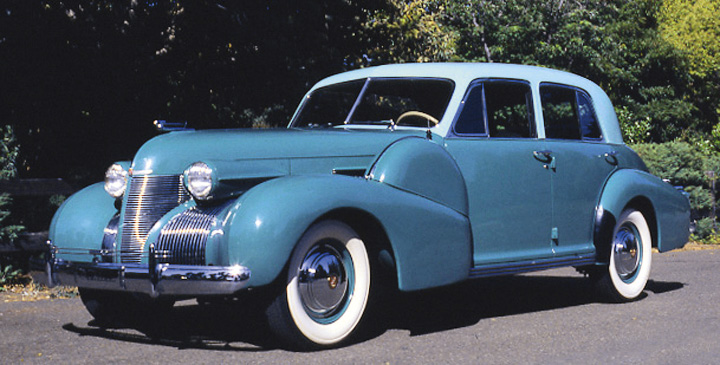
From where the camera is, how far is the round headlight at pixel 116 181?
5734 mm

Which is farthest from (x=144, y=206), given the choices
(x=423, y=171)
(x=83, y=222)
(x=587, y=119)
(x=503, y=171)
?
(x=587, y=119)

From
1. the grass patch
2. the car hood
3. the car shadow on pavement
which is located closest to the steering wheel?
the car hood

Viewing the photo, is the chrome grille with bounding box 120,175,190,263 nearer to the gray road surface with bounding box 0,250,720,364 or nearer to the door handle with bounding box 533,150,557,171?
the gray road surface with bounding box 0,250,720,364

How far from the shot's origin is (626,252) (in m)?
7.49

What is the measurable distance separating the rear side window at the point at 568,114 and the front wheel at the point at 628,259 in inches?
31.6

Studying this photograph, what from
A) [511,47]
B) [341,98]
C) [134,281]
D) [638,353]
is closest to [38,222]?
[341,98]

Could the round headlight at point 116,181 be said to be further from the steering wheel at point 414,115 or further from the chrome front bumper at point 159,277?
the steering wheel at point 414,115

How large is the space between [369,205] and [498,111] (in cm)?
202

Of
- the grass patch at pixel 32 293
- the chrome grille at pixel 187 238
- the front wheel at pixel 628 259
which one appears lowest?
the grass patch at pixel 32 293

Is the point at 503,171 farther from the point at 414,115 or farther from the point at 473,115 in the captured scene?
the point at 414,115

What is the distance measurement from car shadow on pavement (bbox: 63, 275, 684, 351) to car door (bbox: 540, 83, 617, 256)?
2.14ft

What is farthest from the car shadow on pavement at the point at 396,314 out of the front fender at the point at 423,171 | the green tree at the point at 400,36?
the green tree at the point at 400,36

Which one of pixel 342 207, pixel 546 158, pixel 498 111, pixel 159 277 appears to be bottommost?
pixel 159 277

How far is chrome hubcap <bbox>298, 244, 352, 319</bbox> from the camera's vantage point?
5070 millimetres
